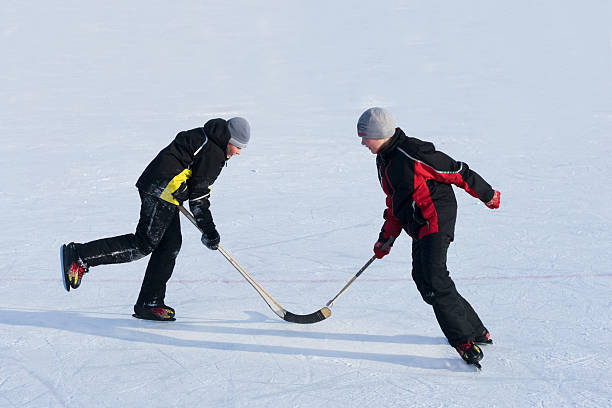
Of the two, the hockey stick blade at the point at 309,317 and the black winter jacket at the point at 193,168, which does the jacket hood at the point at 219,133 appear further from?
the hockey stick blade at the point at 309,317

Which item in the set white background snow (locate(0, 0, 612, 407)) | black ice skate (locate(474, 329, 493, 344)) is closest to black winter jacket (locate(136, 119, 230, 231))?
white background snow (locate(0, 0, 612, 407))

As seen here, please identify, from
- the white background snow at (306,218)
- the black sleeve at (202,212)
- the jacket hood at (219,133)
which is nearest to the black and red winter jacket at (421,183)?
the white background snow at (306,218)

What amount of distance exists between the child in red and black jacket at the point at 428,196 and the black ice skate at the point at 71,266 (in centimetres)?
185

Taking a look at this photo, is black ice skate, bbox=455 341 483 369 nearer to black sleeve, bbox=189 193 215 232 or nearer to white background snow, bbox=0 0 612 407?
white background snow, bbox=0 0 612 407

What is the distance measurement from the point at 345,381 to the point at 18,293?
2.48 meters

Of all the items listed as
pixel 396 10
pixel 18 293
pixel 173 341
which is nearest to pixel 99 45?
pixel 396 10

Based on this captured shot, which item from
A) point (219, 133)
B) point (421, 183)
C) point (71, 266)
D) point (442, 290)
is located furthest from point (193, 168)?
point (442, 290)

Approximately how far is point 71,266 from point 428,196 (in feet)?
6.90

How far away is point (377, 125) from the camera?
317cm

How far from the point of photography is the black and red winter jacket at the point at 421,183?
318 cm

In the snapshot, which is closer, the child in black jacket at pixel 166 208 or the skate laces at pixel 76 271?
the child in black jacket at pixel 166 208

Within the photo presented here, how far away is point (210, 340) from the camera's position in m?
3.70

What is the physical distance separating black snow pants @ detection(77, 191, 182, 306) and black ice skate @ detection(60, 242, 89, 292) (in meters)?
0.03

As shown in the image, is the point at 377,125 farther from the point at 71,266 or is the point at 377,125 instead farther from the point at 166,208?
the point at 71,266
